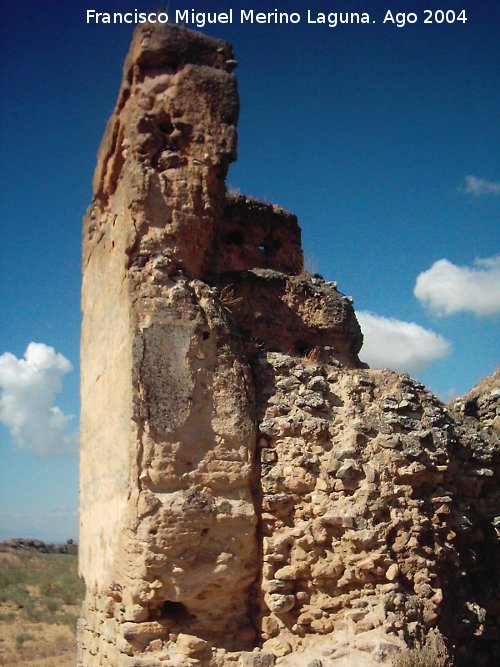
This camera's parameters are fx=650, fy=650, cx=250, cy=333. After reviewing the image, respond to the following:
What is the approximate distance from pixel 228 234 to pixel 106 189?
8.63 feet

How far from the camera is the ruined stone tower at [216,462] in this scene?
5027 mm

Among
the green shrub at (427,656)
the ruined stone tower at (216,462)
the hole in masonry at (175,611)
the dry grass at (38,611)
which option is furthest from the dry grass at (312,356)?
the dry grass at (38,611)

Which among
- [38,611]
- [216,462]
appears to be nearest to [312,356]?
[216,462]

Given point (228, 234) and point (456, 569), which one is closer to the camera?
point (456, 569)

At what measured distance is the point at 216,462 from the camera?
5.32 meters

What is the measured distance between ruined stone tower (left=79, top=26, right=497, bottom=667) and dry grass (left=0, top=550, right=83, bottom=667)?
737 cm

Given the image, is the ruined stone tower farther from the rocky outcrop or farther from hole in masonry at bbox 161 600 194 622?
the rocky outcrop

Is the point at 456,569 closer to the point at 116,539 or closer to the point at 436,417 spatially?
the point at 436,417

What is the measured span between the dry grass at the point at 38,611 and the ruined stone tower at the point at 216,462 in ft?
24.2

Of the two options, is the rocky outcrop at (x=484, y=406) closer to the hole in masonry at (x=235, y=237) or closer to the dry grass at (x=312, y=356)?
the dry grass at (x=312, y=356)

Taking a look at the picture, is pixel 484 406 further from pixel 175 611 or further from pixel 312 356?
pixel 175 611

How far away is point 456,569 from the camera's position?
5.53 metres

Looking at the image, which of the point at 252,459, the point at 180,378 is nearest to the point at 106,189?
the point at 180,378

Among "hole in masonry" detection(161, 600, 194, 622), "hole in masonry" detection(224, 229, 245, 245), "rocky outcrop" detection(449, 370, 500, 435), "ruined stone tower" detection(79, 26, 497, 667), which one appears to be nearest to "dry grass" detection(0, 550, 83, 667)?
"ruined stone tower" detection(79, 26, 497, 667)
